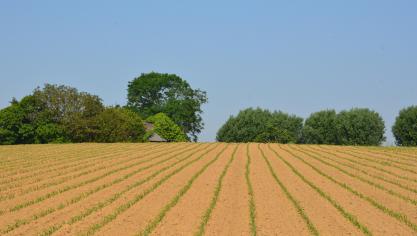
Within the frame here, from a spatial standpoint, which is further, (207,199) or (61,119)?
(61,119)

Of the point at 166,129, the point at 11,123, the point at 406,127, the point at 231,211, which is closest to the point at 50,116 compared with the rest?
the point at 11,123

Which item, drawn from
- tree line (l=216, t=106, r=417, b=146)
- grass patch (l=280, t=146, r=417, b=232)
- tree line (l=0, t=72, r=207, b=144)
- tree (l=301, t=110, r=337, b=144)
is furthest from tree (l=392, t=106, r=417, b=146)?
grass patch (l=280, t=146, r=417, b=232)

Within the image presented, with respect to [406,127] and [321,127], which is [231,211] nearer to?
[406,127]

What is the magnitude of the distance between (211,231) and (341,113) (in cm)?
6523

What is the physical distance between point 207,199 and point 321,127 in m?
61.8

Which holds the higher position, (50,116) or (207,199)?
(50,116)

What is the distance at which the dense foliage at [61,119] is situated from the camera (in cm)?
5172

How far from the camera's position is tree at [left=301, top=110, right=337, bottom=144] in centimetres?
7194

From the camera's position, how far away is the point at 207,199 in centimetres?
1395

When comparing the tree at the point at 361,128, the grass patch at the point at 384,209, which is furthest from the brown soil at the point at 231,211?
the tree at the point at 361,128

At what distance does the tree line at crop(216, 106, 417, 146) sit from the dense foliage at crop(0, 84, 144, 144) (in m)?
26.6

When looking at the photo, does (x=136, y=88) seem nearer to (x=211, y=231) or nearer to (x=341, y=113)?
(x=341, y=113)

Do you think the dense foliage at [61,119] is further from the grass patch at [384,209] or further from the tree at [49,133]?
the grass patch at [384,209]

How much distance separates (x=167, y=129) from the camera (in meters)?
68.9
